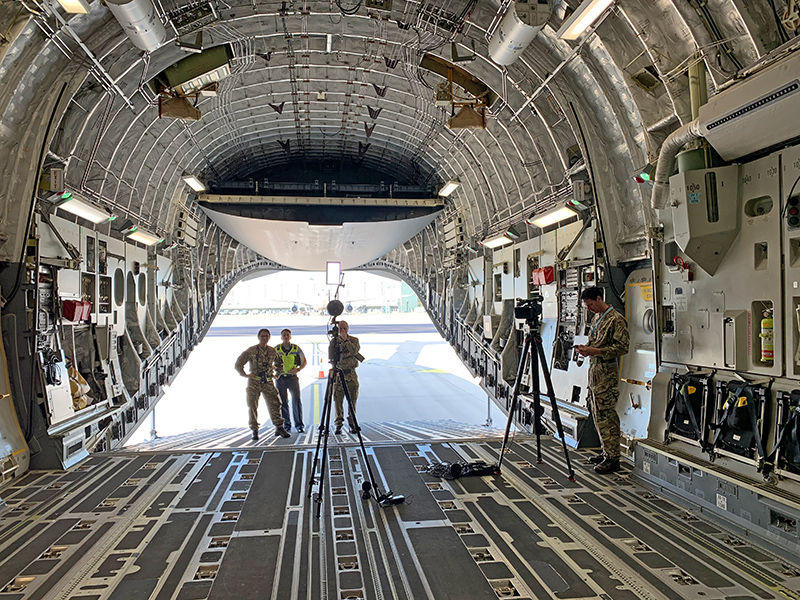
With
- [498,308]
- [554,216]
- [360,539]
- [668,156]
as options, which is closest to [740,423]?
[668,156]

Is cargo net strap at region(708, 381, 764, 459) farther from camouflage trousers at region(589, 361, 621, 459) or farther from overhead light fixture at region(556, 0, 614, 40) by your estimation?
overhead light fixture at region(556, 0, 614, 40)

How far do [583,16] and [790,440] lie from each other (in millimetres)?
4056

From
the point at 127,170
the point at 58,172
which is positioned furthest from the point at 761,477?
the point at 127,170

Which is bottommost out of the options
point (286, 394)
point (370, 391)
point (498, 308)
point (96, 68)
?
point (370, 391)

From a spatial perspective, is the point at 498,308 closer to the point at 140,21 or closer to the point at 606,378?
the point at 606,378

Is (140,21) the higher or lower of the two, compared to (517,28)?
lower

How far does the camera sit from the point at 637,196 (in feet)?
21.0

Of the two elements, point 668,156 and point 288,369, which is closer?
point 668,156

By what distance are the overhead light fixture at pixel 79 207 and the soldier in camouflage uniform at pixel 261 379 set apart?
290 centimetres

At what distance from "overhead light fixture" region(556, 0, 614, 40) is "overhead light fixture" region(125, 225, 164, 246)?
773cm

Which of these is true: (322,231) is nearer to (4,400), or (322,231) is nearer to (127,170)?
(127,170)

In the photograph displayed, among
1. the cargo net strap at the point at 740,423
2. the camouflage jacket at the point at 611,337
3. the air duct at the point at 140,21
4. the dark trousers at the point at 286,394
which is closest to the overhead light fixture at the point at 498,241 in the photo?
the camouflage jacket at the point at 611,337

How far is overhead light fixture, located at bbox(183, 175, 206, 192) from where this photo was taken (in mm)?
10620

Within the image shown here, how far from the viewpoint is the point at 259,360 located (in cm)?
794
